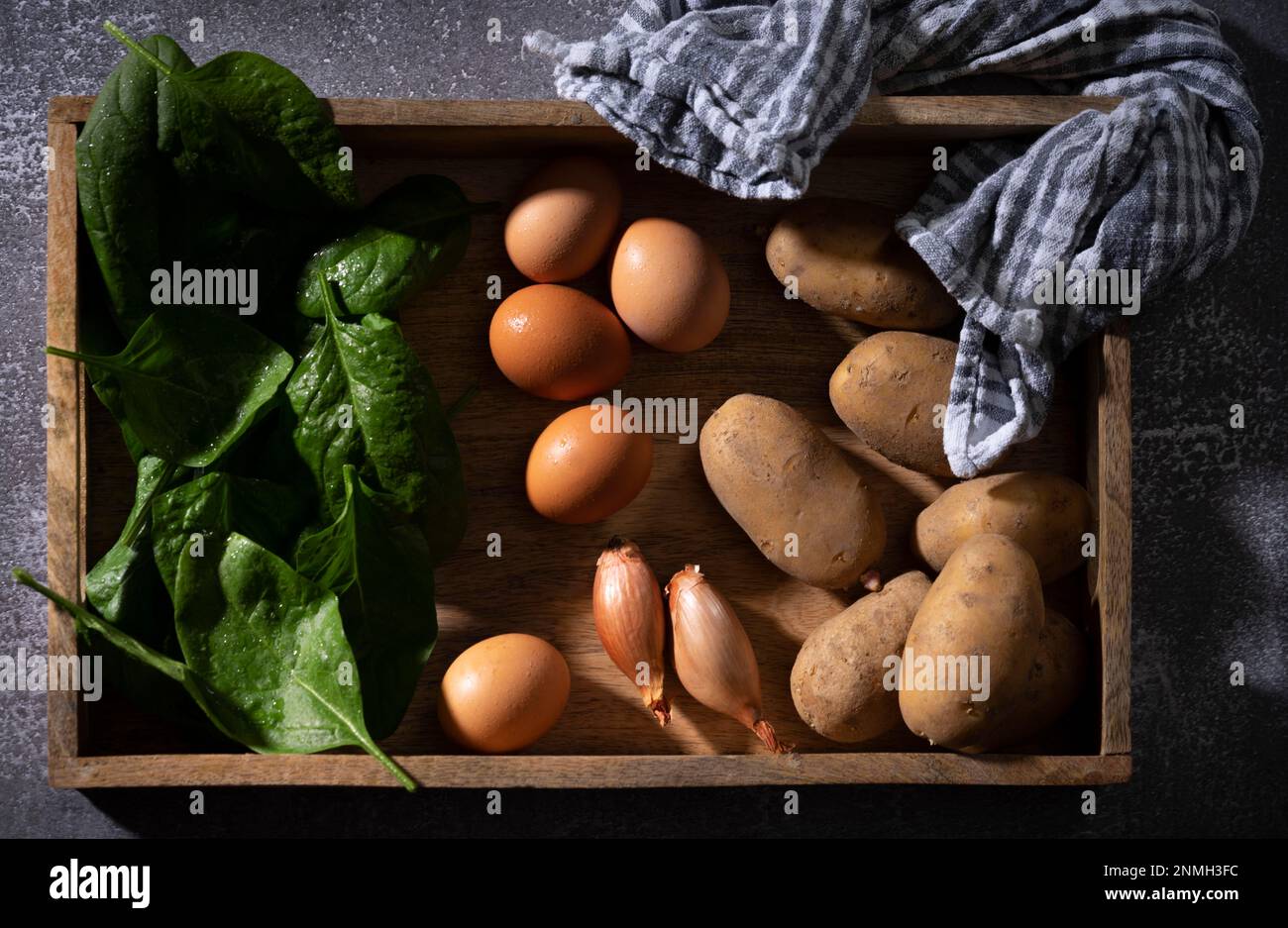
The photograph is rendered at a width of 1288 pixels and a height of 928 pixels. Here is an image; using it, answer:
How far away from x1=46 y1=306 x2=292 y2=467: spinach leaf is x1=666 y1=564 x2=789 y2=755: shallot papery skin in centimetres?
29

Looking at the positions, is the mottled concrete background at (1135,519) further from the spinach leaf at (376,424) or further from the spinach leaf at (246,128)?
the spinach leaf at (376,424)

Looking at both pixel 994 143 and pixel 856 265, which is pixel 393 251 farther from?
pixel 994 143

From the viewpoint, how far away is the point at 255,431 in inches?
25.3

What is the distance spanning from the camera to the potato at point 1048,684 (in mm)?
626

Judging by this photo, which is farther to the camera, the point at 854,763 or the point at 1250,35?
the point at 1250,35

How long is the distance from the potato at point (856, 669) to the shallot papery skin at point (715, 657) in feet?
0.10

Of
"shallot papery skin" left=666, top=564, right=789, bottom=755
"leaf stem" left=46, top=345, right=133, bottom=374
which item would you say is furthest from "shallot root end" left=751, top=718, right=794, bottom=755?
"leaf stem" left=46, top=345, right=133, bottom=374

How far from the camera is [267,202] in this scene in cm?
63

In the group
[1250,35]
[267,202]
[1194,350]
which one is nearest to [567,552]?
[267,202]

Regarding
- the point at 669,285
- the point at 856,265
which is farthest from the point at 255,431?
the point at 856,265

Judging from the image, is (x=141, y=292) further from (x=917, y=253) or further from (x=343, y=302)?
(x=917, y=253)

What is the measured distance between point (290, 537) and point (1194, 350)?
0.63 m

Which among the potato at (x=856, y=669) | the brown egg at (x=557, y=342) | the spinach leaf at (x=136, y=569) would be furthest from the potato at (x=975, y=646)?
the spinach leaf at (x=136, y=569)

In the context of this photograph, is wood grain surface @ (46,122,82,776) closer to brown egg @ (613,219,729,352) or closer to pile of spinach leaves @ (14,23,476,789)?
pile of spinach leaves @ (14,23,476,789)
